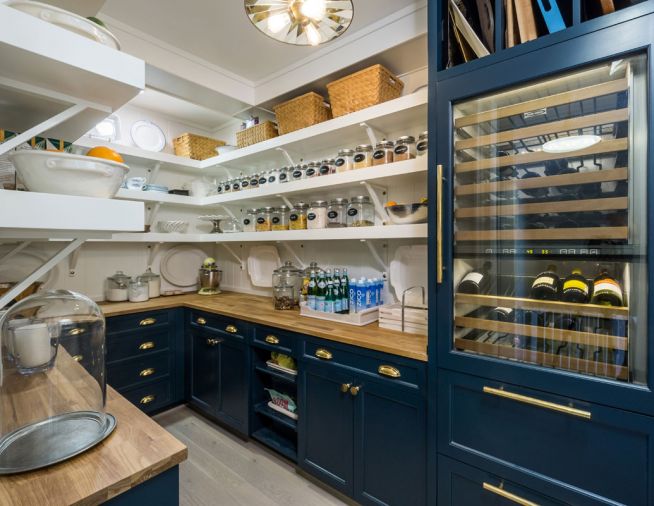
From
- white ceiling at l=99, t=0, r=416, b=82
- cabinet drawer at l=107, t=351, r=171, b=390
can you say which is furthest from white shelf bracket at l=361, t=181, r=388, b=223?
cabinet drawer at l=107, t=351, r=171, b=390

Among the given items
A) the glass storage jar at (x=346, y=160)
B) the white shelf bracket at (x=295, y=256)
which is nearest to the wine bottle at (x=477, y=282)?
the glass storage jar at (x=346, y=160)

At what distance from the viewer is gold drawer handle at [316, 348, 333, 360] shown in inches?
70.9

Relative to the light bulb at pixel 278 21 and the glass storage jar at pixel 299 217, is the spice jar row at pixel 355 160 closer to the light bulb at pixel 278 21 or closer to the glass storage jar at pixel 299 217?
the glass storage jar at pixel 299 217

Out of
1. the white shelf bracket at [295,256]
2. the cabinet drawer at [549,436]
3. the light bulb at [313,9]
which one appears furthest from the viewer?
the white shelf bracket at [295,256]

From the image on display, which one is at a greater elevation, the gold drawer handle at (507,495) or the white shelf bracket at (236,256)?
the white shelf bracket at (236,256)

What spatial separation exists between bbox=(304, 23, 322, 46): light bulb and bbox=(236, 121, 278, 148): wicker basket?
1.18 metres

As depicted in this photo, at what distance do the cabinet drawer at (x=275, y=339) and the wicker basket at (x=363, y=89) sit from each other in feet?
4.72

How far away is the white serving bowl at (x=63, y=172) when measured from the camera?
2.23ft

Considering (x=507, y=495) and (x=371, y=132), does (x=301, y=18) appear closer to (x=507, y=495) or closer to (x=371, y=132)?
(x=371, y=132)

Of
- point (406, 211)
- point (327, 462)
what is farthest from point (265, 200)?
point (327, 462)

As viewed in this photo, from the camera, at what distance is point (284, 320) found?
2.11m

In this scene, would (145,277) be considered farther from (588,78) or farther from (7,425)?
(588,78)

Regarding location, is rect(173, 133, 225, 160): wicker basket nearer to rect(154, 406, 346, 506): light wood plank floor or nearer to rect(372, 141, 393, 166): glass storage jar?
rect(372, 141, 393, 166): glass storage jar

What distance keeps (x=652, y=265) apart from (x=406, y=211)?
3.32 feet
